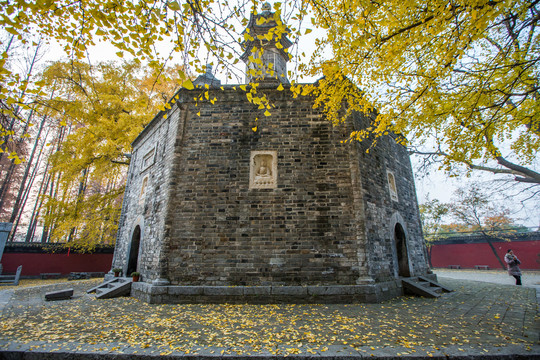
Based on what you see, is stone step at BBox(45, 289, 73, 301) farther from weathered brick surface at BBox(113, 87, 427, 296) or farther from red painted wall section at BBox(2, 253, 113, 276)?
red painted wall section at BBox(2, 253, 113, 276)

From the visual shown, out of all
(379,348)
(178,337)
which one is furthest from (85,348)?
(379,348)

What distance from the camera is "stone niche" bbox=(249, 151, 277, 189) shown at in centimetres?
718

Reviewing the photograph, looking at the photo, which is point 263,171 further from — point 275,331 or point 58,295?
point 58,295

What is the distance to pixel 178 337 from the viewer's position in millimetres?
3697

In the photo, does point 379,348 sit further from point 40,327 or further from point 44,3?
point 44,3

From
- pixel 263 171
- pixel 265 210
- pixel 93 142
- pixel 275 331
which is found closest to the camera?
pixel 275 331

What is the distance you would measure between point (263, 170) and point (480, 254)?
2190cm

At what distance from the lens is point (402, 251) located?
8977 mm

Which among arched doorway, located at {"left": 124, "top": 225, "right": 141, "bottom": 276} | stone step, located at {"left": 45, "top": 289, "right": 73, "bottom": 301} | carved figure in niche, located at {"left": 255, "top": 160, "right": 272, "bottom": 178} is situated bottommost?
stone step, located at {"left": 45, "top": 289, "right": 73, "bottom": 301}

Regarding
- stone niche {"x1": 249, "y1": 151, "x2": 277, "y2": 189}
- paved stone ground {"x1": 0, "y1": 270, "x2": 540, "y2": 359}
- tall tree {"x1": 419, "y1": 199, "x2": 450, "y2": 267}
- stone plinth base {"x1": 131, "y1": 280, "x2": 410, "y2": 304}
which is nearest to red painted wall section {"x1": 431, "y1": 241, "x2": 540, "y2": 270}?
tall tree {"x1": 419, "y1": 199, "x2": 450, "y2": 267}

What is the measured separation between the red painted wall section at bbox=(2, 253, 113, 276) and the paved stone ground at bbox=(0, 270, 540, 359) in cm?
1083

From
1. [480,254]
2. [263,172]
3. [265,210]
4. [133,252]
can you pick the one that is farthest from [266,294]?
[480,254]

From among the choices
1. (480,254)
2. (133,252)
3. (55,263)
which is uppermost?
(480,254)

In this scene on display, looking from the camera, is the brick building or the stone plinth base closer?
the stone plinth base
